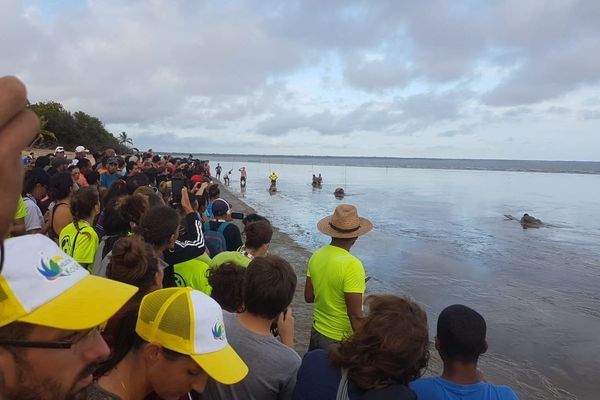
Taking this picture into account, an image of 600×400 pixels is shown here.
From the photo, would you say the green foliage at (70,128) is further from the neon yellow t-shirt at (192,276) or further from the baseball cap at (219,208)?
the neon yellow t-shirt at (192,276)

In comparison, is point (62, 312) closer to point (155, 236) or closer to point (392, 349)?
point (392, 349)

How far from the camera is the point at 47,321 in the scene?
1.29 meters

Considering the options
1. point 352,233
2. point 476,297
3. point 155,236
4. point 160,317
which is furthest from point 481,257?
point 160,317

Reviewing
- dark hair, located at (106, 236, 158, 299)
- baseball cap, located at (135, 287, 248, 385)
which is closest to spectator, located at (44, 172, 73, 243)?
dark hair, located at (106, 236, 158, 299)

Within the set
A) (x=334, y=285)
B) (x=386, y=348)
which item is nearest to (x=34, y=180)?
(x=334, y=285)

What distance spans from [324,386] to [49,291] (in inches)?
57.0

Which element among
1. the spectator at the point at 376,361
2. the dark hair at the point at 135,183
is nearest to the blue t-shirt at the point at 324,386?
the spectator at the point at 376,361

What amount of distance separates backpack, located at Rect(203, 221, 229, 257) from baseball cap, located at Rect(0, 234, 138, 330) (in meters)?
4.07

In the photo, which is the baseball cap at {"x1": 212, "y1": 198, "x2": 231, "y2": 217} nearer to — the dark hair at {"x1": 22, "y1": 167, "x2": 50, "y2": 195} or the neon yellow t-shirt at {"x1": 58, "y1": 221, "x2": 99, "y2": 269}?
the neon yellow t-shirt at {"x1": 58, "y1": 221, "x2": 99, "y2": 269}

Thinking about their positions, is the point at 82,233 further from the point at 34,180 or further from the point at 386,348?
the point at 386,348

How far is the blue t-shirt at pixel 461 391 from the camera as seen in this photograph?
7.93 feet

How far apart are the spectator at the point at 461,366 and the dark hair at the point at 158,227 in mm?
2321

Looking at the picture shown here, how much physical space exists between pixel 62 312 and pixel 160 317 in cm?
68

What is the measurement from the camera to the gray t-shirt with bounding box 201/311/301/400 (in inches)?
101
